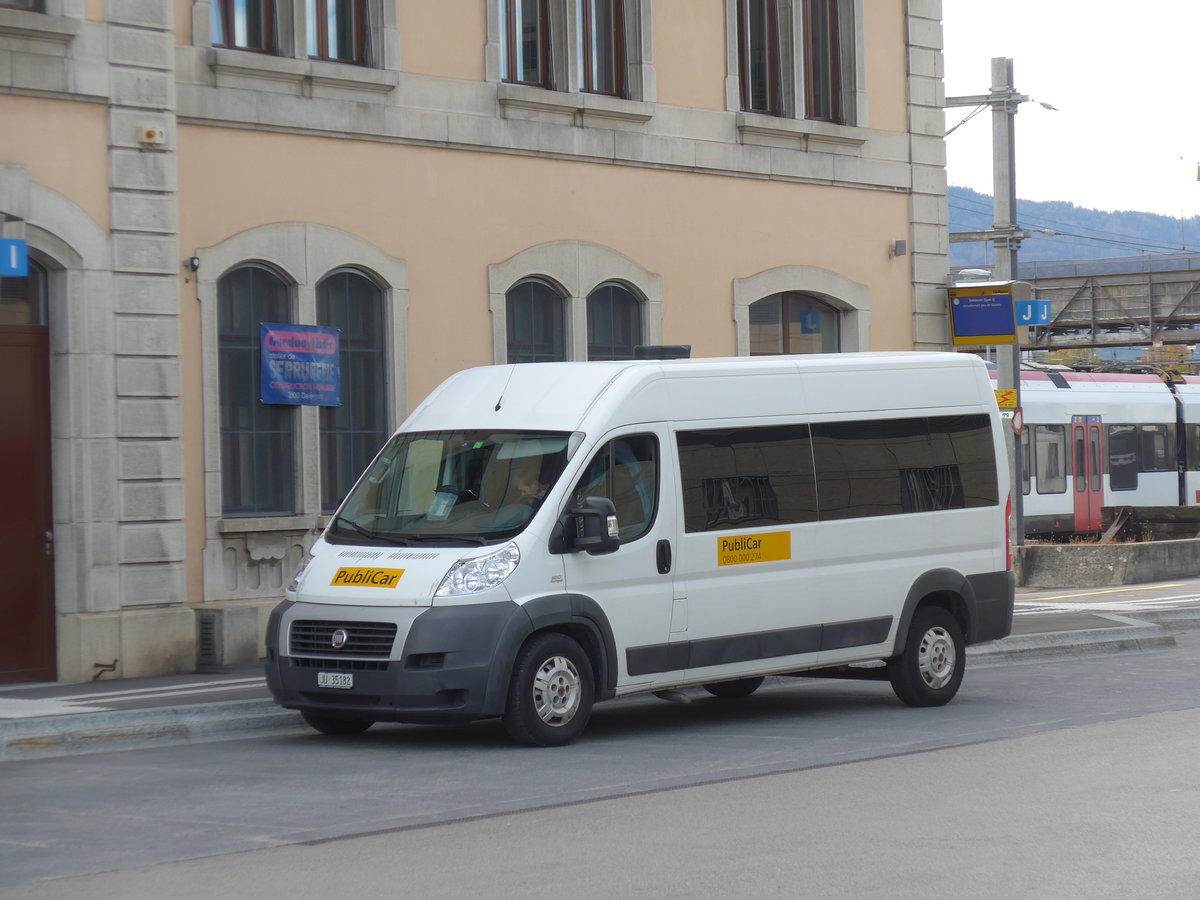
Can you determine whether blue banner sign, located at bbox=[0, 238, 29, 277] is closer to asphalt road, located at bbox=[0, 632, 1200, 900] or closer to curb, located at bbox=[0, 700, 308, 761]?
curb, located at bbox=[0, 700, 308, 761]

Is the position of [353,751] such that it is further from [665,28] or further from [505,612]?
[665,28]

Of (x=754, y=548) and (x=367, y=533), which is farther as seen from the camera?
(x=754, y=548)

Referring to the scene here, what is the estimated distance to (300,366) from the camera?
1639 cm

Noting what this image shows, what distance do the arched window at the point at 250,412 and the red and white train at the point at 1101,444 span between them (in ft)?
71.4

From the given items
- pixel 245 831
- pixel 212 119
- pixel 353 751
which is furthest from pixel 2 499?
pixel 245 831

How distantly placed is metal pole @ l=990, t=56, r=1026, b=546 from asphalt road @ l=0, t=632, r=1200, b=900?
13.1 metres

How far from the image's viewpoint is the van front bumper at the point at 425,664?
1062 centimetres

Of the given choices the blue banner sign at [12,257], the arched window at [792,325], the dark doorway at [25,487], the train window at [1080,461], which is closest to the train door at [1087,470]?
the train window at [1080,461]

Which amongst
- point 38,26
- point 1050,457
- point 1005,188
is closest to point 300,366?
point 38,26

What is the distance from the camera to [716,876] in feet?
23.4

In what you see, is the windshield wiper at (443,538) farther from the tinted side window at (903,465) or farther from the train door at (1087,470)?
the train door at (1087,470)

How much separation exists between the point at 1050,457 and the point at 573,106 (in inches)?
804

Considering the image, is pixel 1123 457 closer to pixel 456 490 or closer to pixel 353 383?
pixel 353 383

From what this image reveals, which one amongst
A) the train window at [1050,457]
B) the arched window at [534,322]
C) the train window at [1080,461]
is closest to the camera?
the arched window at [534,322]
